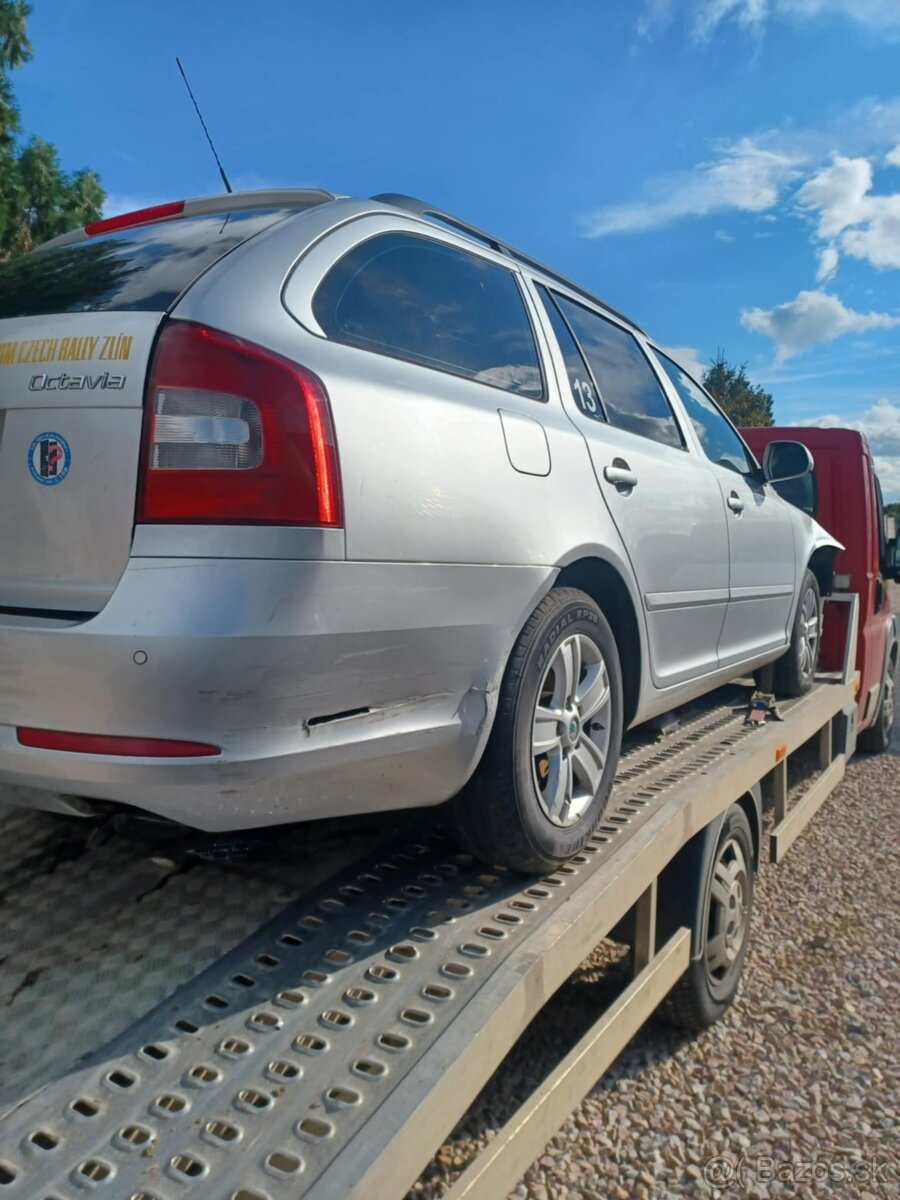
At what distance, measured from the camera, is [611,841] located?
2.52m

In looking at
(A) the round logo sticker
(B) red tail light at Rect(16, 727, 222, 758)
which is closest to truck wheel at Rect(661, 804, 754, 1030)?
(B) red tail light at Rect(16, 727, 222, 758)

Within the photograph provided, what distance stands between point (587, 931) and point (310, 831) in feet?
2.68

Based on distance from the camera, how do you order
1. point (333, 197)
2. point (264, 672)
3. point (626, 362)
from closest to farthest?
point (264, 672) → point (333, 197) → point (626, 362)

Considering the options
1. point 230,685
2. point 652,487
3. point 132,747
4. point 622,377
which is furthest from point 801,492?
point 132,747

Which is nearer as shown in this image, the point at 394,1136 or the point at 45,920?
the point at 394,1136

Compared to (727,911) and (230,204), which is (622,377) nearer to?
(230,204)

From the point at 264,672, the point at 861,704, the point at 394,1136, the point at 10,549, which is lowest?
the point at 861,704

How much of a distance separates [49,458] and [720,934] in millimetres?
2460

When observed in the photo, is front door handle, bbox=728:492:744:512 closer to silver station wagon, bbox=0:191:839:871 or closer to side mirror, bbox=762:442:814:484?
side mirror, bbox=762:442:814:484

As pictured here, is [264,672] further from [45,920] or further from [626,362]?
[626,362]

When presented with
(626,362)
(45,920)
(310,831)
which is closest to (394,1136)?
(45,920)

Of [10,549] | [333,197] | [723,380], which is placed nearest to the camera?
[10,549]

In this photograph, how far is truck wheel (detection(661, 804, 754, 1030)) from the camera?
288 cm

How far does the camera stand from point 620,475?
2752 millimetres
